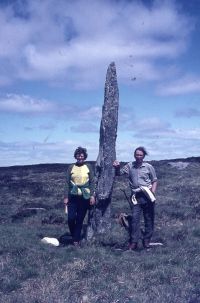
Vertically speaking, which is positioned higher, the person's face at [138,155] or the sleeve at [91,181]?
the person's face at [138,155]

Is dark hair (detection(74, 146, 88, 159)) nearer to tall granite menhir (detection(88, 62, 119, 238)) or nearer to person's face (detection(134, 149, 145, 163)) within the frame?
tall granite menhir (detection(88, 62, 119, 238))

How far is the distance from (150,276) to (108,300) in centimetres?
154

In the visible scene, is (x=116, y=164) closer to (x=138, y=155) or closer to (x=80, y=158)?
(x=138, y=155)

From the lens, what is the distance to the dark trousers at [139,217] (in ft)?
37.4

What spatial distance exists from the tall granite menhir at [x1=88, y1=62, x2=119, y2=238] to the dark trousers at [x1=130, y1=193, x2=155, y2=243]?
60.9 inches

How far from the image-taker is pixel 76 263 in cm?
927

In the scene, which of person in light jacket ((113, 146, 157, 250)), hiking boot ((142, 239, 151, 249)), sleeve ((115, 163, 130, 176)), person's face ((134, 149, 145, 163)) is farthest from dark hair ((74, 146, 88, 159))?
hiking boot ((142, 239, 151, 249))

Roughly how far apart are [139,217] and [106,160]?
222 cm

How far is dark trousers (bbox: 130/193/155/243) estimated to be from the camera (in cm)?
1141

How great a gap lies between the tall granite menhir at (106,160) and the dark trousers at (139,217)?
1547mm

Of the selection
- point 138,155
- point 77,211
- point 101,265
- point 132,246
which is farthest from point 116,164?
point 101,265

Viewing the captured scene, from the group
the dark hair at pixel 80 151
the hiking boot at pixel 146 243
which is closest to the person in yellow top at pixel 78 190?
the dark hair at pixel 80 151

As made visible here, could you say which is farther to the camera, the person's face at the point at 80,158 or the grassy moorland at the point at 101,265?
the person's face at the point at 80,158

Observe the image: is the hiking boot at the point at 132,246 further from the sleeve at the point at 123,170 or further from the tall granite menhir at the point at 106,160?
the sleeve at the point at 123,170
